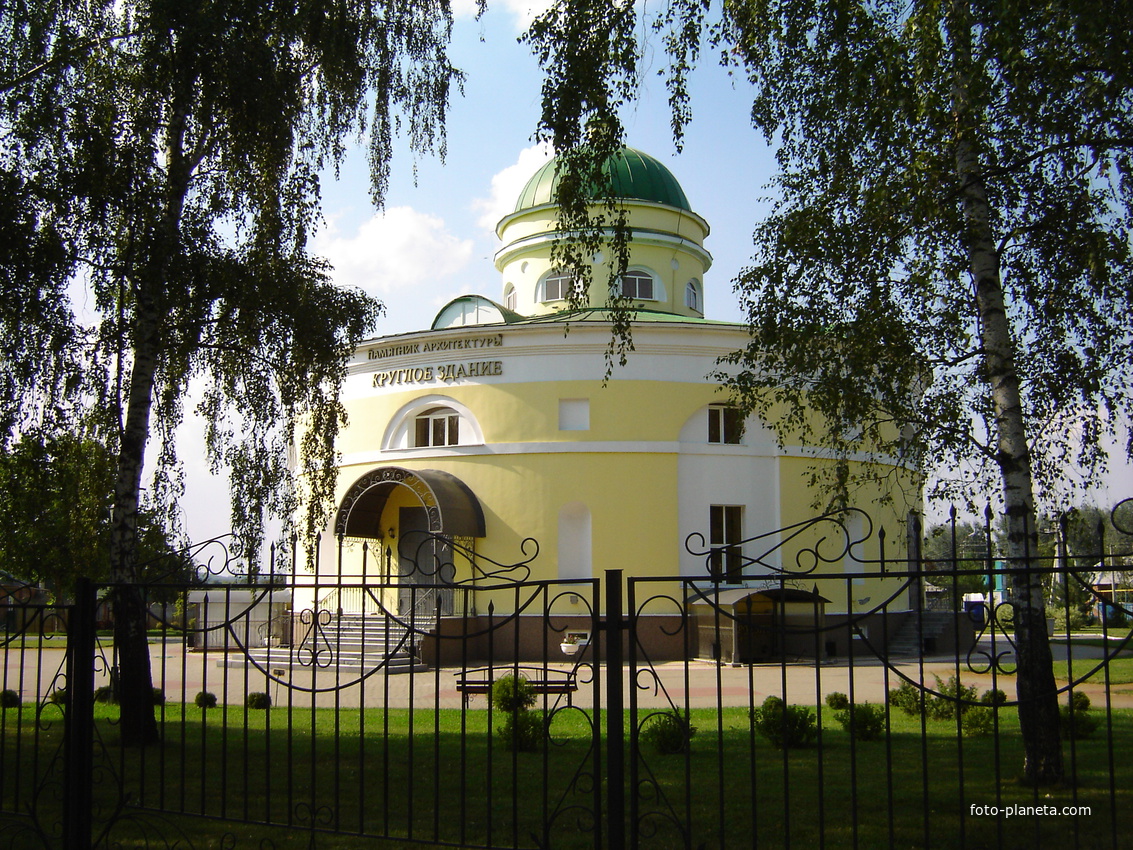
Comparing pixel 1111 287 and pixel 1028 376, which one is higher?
pixel 1111 287

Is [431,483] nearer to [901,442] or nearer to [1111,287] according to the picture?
[901,442]

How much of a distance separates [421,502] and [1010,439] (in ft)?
55.8

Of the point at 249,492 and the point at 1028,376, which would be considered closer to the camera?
the point at 1028,376

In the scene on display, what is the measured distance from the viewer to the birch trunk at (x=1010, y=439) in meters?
7.68

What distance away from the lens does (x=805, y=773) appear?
9.13 meters

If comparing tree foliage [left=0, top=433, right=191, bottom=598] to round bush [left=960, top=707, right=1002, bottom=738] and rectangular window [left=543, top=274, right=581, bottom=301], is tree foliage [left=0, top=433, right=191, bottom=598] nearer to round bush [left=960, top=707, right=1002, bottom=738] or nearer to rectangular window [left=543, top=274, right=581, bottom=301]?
round bush [left=960, top=707, right=1002, bottom=738]

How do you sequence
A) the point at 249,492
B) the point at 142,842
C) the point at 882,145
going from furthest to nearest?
the point at 249,492 < the point at 882,145 < the point at 142,842

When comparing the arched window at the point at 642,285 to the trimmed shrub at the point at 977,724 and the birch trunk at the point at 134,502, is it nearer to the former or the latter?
the trimmed shrub at the point at 977,724

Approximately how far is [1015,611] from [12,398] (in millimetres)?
8811

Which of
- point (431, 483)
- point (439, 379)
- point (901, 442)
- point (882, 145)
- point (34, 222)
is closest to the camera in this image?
point (882, 145)

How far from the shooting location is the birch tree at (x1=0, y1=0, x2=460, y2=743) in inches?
364

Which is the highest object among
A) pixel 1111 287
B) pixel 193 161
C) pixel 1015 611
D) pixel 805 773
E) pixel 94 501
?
pixel 193 161

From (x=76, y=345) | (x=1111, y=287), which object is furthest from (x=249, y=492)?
(x=1111, y=287)

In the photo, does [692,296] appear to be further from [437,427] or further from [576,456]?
[437,427]
